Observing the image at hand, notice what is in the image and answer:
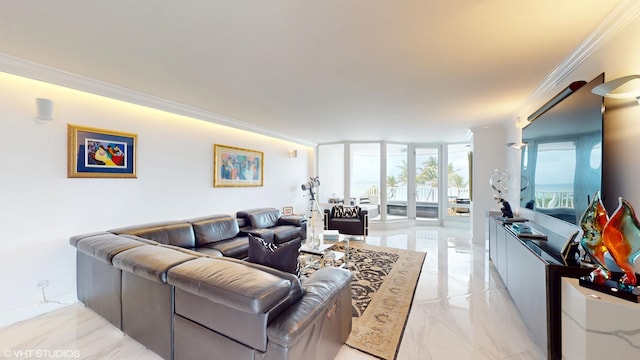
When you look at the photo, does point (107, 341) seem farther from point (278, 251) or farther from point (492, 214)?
point (492, 214)

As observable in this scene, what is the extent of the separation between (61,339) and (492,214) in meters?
5.26

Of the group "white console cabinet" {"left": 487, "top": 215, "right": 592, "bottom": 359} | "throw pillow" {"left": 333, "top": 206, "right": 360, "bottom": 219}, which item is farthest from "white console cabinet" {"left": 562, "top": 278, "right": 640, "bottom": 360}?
"throw pillow" {"left": 333, "top": 206, "right": 360, "bottom": 219}

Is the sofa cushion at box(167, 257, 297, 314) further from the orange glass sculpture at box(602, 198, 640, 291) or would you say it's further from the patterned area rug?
the orange glass sculpture at box(602, 198, 640, 291)

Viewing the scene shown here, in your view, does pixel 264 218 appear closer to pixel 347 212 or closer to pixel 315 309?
pixel 347 212

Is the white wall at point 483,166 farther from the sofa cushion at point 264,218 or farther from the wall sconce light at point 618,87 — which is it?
the sofa cushion at point 264,218

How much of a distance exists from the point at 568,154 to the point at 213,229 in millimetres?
4197

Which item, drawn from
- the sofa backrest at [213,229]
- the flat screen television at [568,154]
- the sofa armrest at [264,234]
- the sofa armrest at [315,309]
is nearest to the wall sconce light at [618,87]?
the flat screen television at [568,154]

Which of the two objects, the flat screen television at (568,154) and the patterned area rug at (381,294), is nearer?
the flat screen television at (568,154)

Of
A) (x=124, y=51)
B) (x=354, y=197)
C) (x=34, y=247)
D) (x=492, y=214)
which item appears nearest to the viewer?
(x=124, y=51)

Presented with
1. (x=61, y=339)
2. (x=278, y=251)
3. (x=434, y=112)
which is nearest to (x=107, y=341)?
(x=61, y=339)

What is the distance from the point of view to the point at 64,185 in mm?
2703

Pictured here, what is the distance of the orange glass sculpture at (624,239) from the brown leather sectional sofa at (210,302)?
1521 mm

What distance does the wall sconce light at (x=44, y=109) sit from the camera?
8.12 feet

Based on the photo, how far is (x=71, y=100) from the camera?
279 centimetres
